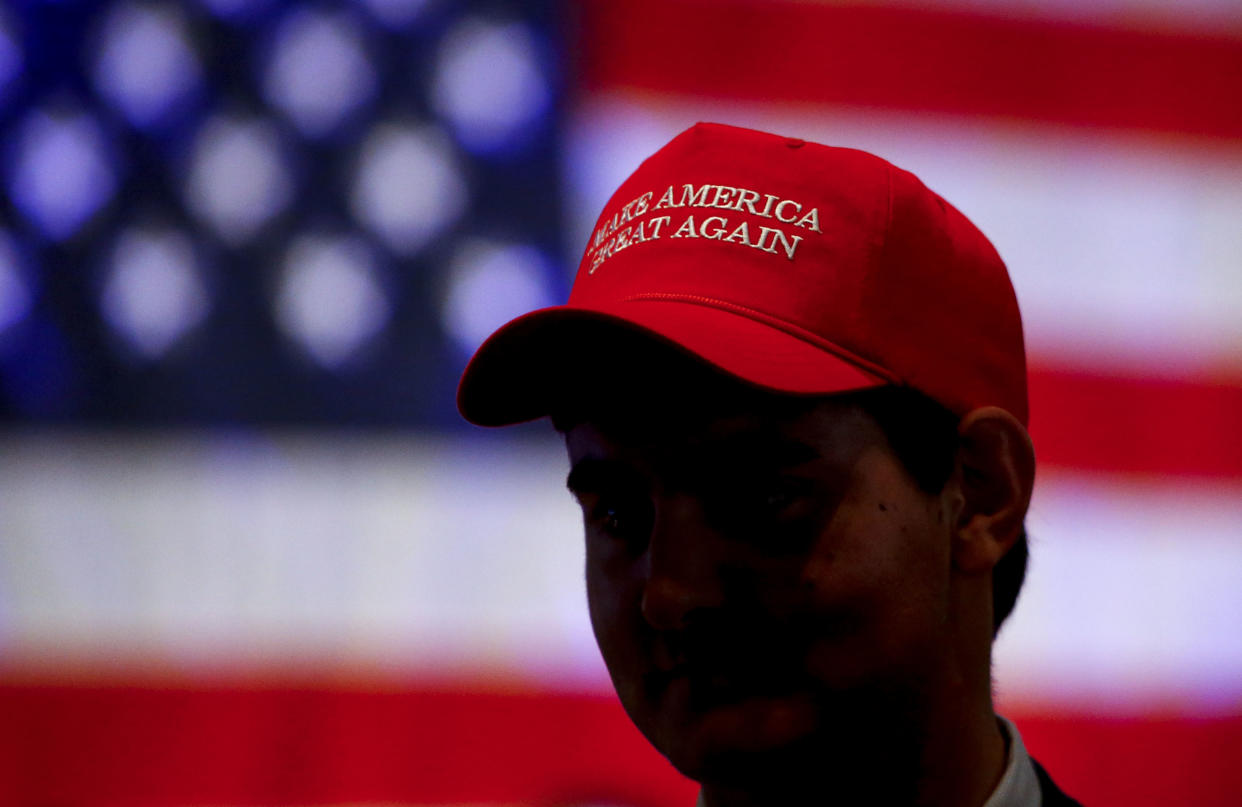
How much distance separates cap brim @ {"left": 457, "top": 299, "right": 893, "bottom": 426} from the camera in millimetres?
650

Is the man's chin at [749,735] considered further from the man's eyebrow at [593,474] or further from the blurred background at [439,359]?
the blurred background at [439,359]

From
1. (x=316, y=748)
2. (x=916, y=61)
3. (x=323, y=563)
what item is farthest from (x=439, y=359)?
(x=916, y=61)

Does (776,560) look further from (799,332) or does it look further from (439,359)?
(439,359)

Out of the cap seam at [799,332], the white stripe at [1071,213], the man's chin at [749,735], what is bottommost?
the man's chin at [749,735]

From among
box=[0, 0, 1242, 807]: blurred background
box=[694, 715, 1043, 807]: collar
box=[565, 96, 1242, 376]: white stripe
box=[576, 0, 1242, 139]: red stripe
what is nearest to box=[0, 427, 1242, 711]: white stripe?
box=[0, 0, 1242, 807]: blurred background

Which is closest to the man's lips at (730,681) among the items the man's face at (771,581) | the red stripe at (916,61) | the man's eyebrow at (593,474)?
the man's face at (771,581)

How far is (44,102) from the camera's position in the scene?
1655 millimetres

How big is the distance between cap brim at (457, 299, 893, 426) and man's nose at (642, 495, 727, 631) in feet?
0.31

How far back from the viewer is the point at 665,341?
65cm

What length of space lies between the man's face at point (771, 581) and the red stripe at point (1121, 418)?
44.1 inches

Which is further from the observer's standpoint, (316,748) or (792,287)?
(316,748)

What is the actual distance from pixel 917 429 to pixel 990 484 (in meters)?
0.07

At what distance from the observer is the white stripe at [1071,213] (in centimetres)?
172

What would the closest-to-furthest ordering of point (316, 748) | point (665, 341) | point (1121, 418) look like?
point (665, 341), point (316, 748), point (1121, 418)
